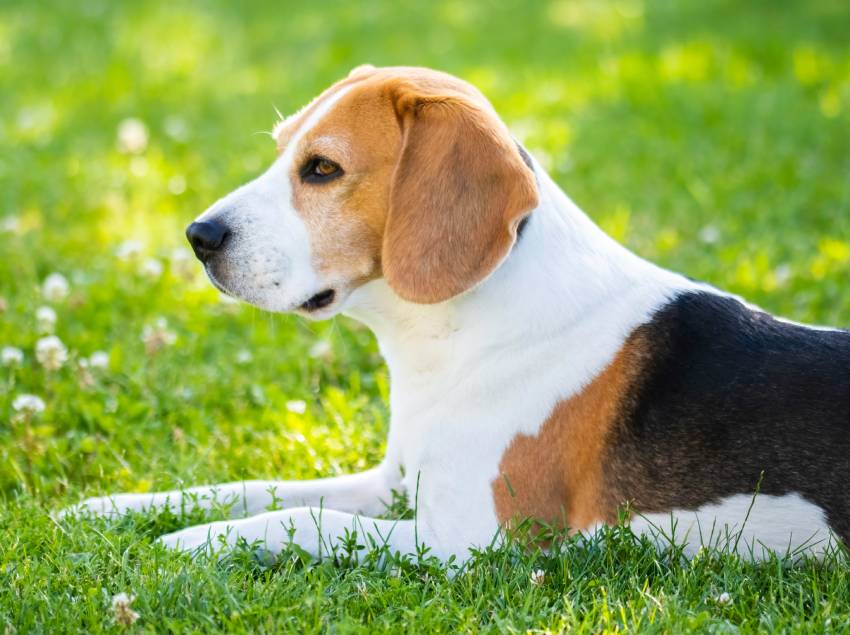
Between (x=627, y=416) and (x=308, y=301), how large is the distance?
110cm

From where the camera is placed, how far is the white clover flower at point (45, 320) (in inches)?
202

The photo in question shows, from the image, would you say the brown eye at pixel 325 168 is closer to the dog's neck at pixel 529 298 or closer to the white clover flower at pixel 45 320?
the dog's neck at pixel 529 298

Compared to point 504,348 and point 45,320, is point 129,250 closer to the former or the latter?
point 45,320

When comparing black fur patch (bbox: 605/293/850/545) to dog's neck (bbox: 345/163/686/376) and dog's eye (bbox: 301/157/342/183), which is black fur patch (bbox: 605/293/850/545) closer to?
dog's neck (bbox: 345/163/686/376)

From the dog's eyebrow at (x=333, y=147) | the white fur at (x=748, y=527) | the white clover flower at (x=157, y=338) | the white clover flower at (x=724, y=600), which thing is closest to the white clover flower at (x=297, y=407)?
the white clover flower at (x=157, y=338)

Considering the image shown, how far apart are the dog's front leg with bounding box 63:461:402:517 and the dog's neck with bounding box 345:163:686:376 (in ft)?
1.73

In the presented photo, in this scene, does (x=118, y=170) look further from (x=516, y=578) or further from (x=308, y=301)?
(x=516, y=578)

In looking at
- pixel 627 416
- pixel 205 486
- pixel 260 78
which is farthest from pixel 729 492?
pixel 260 78

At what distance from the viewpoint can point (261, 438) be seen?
467 centimetres


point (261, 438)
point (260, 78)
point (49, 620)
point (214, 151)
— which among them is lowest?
point (49, 620)

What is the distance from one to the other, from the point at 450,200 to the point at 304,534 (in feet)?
3.86

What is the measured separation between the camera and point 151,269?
19.3 ft

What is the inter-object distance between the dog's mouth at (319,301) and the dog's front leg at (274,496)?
2.23ft

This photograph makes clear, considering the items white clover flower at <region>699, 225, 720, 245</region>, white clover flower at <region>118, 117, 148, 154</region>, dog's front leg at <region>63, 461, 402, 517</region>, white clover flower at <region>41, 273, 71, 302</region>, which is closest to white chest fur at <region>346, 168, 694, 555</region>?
dog's front leg at <region>63, 461, 402, 517</region>
